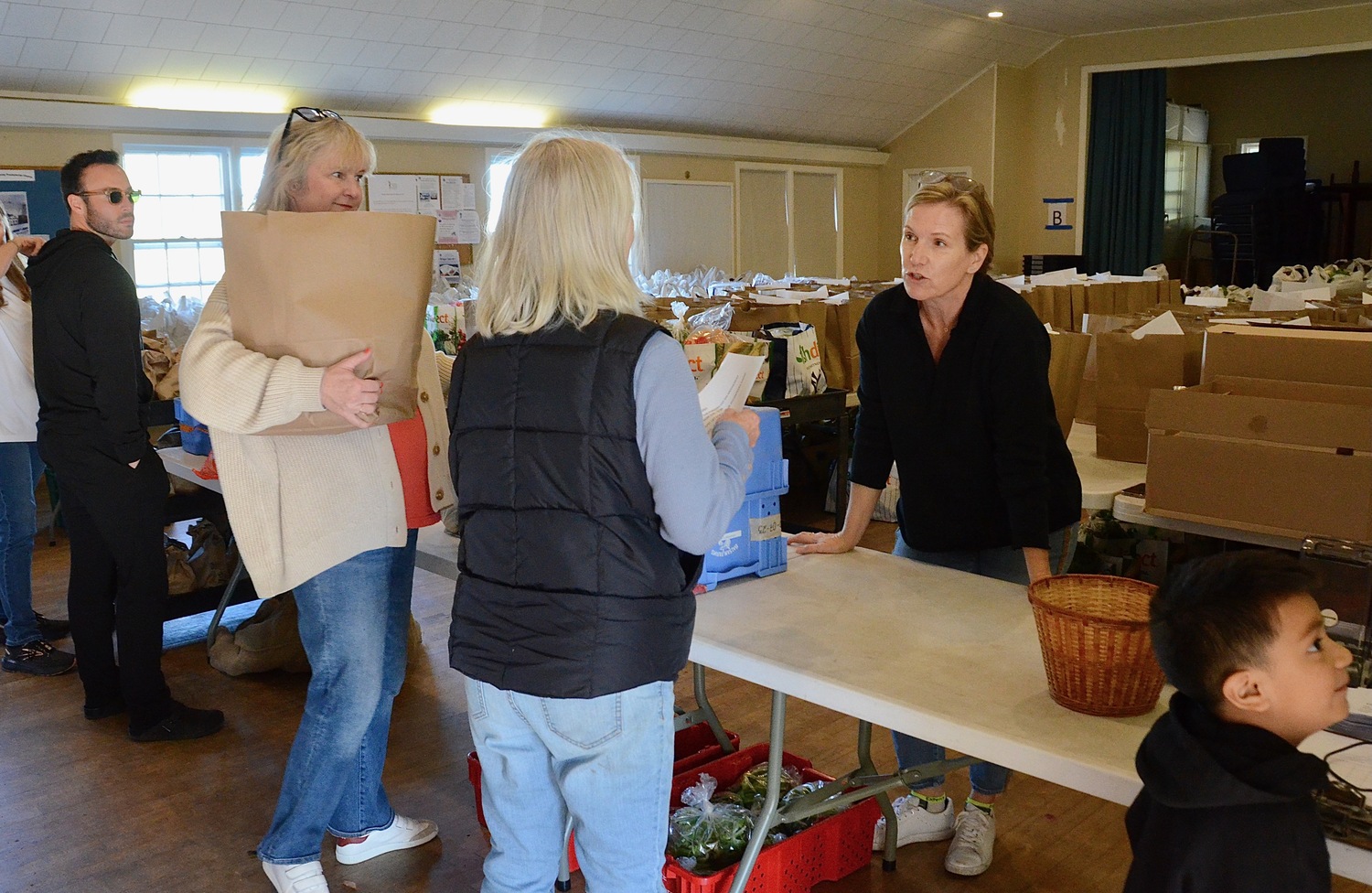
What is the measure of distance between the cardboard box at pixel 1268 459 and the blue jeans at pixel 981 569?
299 mm

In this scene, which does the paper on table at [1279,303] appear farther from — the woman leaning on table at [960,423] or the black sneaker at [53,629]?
the black sneaker at [53,629]

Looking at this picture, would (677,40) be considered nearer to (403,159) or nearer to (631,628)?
(403,159)

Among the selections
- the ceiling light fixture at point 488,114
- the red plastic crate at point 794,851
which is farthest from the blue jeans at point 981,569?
the ceiling light fixture at point 488,114

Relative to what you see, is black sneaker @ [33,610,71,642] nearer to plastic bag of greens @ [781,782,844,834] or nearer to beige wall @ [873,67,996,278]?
plastic bag of greens @ [781,782,844,834]

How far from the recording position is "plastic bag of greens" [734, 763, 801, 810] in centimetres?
226

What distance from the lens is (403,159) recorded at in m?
8.70

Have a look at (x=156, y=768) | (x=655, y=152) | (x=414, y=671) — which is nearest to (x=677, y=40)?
(x=655, y=152)

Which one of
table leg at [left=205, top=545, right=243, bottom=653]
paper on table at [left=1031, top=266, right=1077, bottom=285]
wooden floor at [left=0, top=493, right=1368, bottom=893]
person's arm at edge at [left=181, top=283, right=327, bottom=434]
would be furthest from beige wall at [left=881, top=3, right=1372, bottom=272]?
person's arm at edge at [left=181, top=283, right=327, bottom=434]

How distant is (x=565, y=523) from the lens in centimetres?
139

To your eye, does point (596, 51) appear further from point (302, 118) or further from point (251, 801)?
point (302, 118)

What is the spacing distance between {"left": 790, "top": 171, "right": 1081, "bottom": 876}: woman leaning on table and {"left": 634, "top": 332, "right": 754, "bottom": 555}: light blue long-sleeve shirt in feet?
2.58

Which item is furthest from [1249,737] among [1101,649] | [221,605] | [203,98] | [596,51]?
[596,51]

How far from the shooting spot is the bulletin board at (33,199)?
6695 millimetres

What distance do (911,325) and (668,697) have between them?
97 cm
